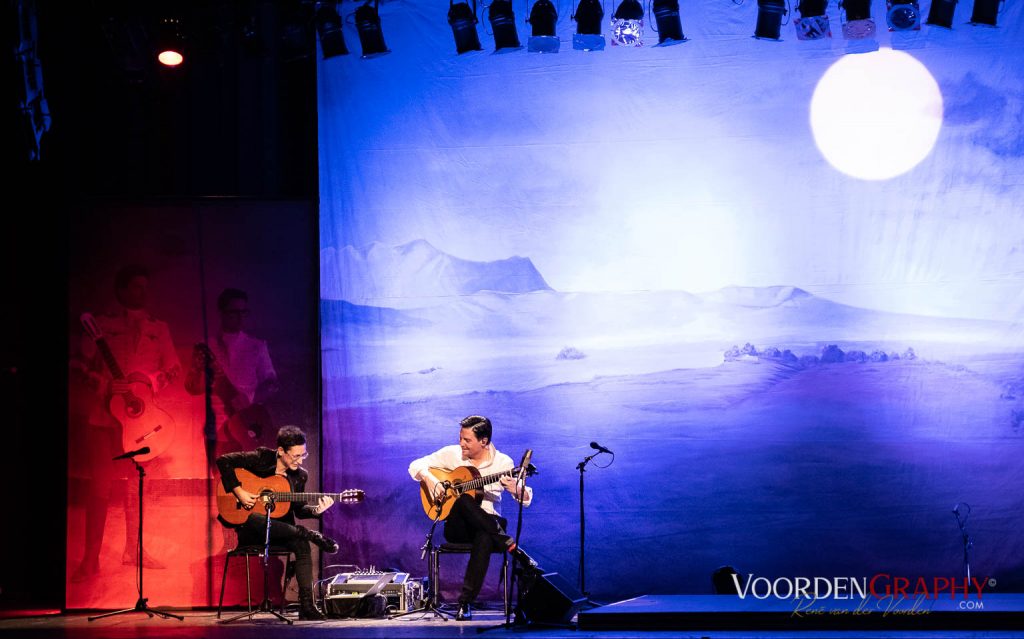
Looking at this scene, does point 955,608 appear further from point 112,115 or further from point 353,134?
point 112,115

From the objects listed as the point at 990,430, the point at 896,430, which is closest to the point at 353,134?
the point at 896,430

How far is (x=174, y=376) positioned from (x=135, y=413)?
0.38 m

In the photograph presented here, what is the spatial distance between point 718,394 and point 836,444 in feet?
2.94

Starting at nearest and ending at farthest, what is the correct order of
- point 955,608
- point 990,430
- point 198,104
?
point 955,608 < point 990,430 < point 198,104

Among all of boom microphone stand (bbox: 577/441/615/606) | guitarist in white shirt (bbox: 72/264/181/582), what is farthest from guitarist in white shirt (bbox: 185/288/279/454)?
boom microphone stand (bbox: 577/441/615/606)

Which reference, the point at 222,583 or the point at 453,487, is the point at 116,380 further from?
the point at 453,487

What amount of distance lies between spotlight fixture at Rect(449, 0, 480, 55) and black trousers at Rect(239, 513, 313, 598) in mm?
3418

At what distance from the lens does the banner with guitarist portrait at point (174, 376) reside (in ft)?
23.3

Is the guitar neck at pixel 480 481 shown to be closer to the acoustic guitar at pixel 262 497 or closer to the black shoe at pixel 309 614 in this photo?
the acoustic guitar at pixel 262 497

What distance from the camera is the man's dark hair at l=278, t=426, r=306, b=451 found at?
21.7 ft

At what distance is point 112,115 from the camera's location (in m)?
7.56

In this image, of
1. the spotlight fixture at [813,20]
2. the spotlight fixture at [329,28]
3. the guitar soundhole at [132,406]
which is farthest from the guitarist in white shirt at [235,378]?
the spotlight fixture at [813,20]

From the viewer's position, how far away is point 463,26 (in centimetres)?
676

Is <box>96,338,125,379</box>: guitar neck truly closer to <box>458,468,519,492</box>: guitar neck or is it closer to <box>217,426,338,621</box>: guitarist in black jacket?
<box>217,426,338,621</box>: guitarist in black jacket
